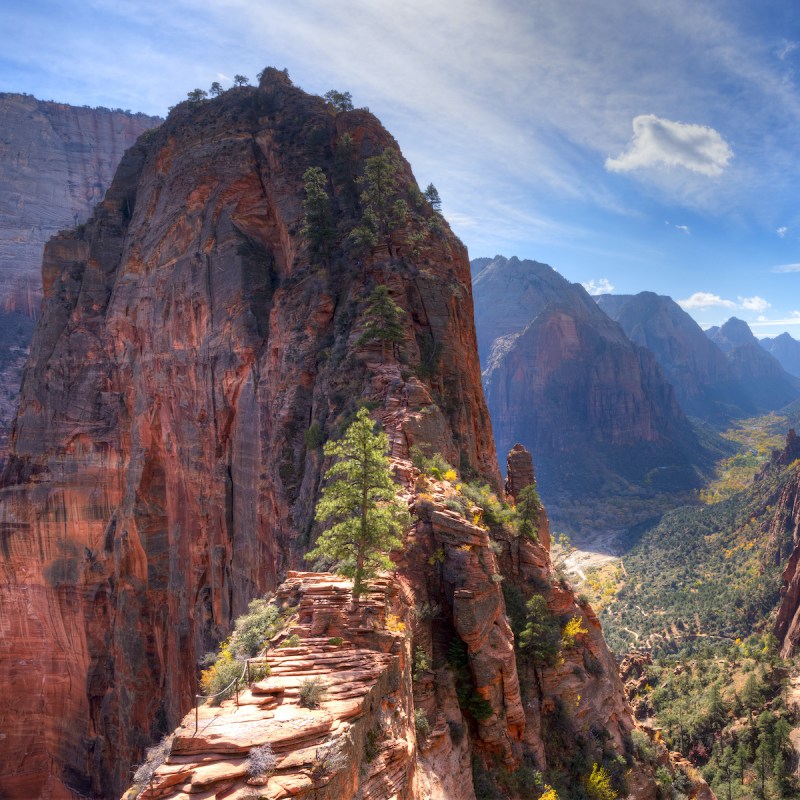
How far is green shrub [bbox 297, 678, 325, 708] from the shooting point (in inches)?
395

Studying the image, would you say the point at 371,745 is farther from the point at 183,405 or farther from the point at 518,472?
the point at 183,405

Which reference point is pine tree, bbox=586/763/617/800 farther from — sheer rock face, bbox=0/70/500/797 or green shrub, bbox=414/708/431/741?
sheer rock face, bbox=0/70/500/797

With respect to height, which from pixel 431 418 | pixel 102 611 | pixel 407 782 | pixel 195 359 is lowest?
pixel 102 611

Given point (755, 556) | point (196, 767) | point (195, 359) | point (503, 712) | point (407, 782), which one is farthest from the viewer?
point (755, 556)

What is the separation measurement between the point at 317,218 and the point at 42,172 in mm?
111985

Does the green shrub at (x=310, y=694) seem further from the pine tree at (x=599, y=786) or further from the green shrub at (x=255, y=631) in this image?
the pine tree at (x=599, y=786)

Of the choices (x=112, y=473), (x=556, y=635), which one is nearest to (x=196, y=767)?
(x=556, y=635)

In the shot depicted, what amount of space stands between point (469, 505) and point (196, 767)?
1482cm

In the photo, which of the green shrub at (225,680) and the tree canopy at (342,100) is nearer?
the green shrub at (225,680)

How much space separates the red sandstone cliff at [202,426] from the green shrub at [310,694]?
7.48m

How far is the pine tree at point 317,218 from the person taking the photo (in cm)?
3453

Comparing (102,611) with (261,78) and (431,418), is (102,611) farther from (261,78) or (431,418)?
(261,78)

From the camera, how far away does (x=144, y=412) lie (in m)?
42.5

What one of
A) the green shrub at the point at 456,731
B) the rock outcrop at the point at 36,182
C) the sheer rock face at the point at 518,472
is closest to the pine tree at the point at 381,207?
the sheer rock face at the point at 518,472
